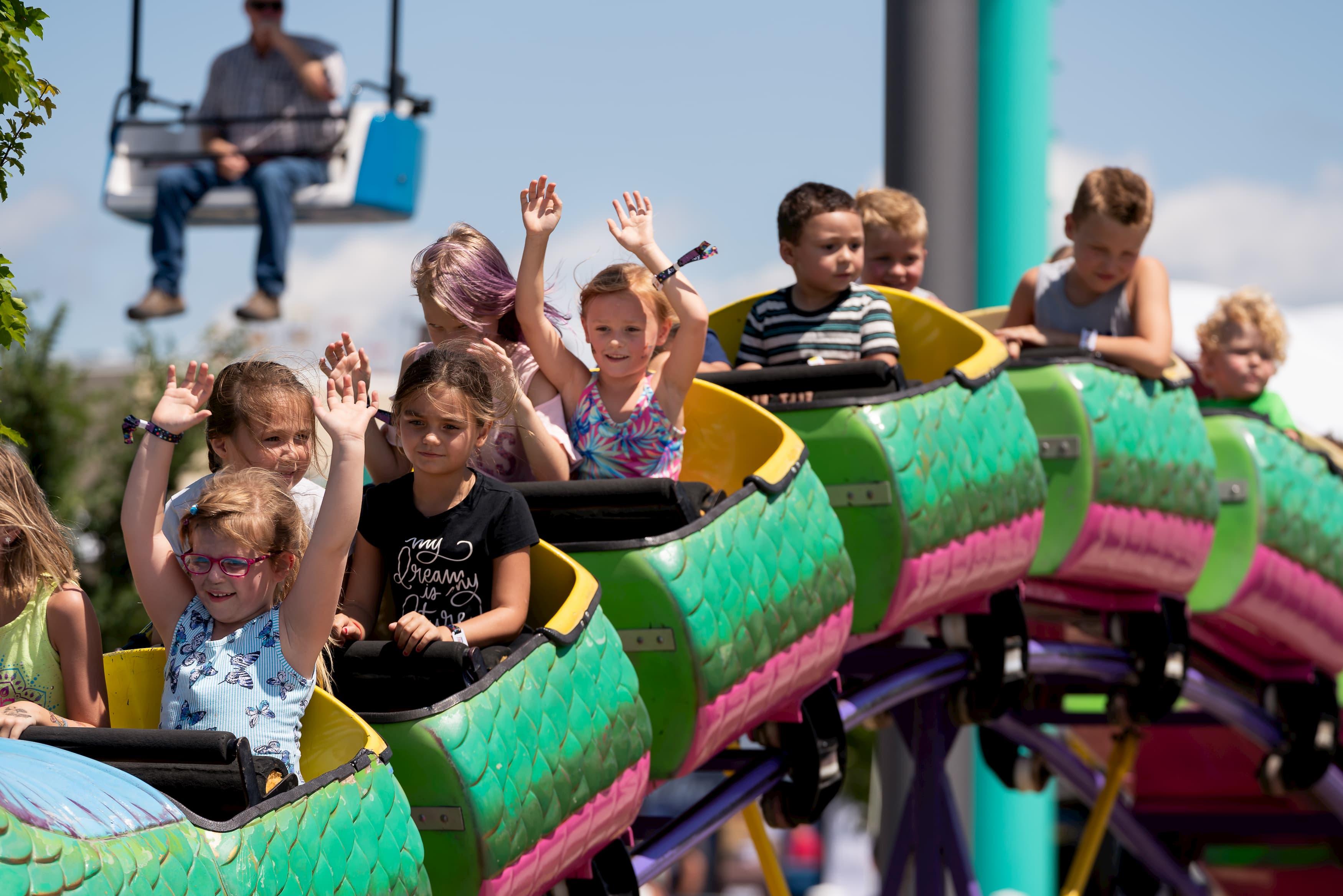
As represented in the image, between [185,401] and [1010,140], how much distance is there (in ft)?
14.8

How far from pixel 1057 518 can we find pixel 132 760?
2415 millimetres

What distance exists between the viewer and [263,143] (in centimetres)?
916

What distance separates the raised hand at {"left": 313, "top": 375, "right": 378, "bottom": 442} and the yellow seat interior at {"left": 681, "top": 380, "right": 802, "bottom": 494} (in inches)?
46.1

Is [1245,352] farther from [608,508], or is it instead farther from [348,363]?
[348,363]

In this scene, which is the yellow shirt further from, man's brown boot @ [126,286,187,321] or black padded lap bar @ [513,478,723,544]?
man's brown boot @ [126,286,187,321]

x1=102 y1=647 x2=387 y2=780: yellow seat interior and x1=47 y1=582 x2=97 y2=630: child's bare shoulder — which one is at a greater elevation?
x1=47 y1=582 x2=97 y2=630: child's bare shoulder

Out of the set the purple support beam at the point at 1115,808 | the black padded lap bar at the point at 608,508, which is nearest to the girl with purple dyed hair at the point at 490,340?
the black padded lap bar at the point at 608,508

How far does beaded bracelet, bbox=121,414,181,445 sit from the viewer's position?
205cm

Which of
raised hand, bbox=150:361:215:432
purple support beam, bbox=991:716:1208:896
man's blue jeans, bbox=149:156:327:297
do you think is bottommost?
purple support beam, bbox=991:716:1208:896

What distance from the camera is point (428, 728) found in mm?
1976

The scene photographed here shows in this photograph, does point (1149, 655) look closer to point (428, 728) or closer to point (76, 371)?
point (428, 728)

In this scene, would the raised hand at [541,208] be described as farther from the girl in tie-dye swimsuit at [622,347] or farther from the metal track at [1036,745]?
the metal track at [1036,745]

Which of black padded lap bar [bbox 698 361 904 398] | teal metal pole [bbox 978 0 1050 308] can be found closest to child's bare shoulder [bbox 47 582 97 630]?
black padded lap bar [bbox 698 361 904 398]

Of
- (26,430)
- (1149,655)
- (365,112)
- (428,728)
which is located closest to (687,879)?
(26,430)
